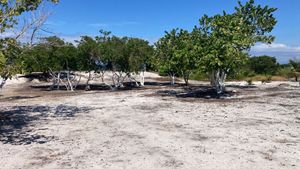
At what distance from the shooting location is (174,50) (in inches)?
1844

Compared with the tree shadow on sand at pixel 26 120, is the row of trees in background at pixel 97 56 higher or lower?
higher

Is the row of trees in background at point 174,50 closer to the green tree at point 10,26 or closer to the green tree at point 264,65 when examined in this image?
the green tree at point 10,26

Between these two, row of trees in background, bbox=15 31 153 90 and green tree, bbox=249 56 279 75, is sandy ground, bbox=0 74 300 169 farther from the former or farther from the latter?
green tree, bbox=249 56 279 75

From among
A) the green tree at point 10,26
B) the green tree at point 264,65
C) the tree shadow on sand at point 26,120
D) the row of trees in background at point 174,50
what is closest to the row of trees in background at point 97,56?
the row of trees in background at point 174,50

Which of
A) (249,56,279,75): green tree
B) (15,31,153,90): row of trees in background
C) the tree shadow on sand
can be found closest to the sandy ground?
the tree shadow on sand

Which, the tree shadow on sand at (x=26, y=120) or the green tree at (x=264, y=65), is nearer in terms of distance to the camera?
the tree shadow on sand at (x=26, y=120)

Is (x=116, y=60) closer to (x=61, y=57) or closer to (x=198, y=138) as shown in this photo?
(x=61, y=57)

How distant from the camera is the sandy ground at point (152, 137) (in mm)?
15328

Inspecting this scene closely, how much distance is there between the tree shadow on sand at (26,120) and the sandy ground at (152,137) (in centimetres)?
5

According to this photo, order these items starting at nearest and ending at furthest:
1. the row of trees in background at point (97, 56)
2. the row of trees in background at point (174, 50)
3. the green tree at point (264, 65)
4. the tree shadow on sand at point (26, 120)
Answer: the tree shadow on sand at point (26, 120), the row of trees in background at point (174, 50), the row of trees in background at point (97, 56), the green tree at point (264, 65)

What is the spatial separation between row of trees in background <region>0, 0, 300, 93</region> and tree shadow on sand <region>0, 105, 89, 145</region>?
3.55 metres

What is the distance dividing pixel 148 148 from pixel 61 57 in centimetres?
4064

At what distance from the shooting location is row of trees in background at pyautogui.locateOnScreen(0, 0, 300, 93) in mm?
34844

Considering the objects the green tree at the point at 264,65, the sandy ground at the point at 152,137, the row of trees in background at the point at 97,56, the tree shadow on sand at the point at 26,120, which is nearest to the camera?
the sandy ground at the point at 152,137
